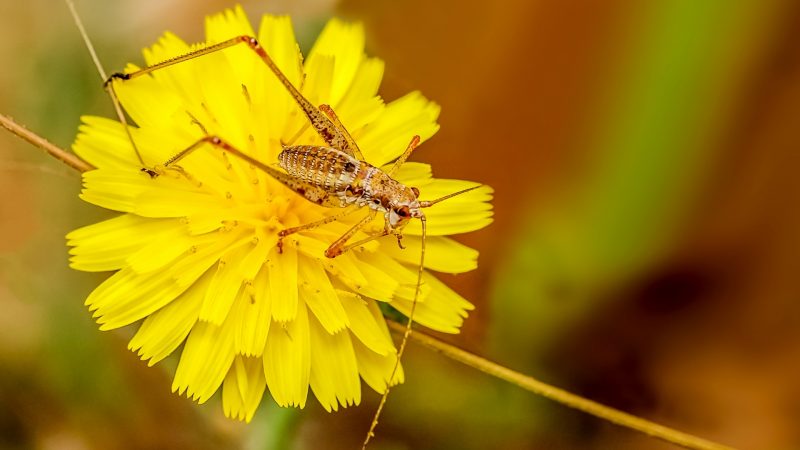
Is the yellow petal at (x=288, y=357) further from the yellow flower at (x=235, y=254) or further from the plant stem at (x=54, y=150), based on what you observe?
the plant stem at (x=54, y=150)

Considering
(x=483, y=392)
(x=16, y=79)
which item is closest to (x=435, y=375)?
(x=483, y=392)

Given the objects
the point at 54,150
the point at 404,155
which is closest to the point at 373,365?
the point at 404,155

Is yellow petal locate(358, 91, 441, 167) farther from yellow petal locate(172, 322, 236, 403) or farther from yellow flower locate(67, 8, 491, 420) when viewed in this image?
yellow petal locate(172, 322, 236, 403)

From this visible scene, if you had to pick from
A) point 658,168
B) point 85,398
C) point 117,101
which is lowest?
point 85,398

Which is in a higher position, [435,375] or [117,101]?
[117,101]

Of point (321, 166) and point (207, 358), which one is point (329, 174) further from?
point (207, 358)

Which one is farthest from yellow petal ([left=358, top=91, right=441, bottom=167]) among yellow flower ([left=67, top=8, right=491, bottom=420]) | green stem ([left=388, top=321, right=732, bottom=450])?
green stem ([left=388, top=321, right=732, bottom=450])

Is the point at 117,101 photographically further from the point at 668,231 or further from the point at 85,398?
the point at 668,231

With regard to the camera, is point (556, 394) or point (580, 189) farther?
point (580, 189)
